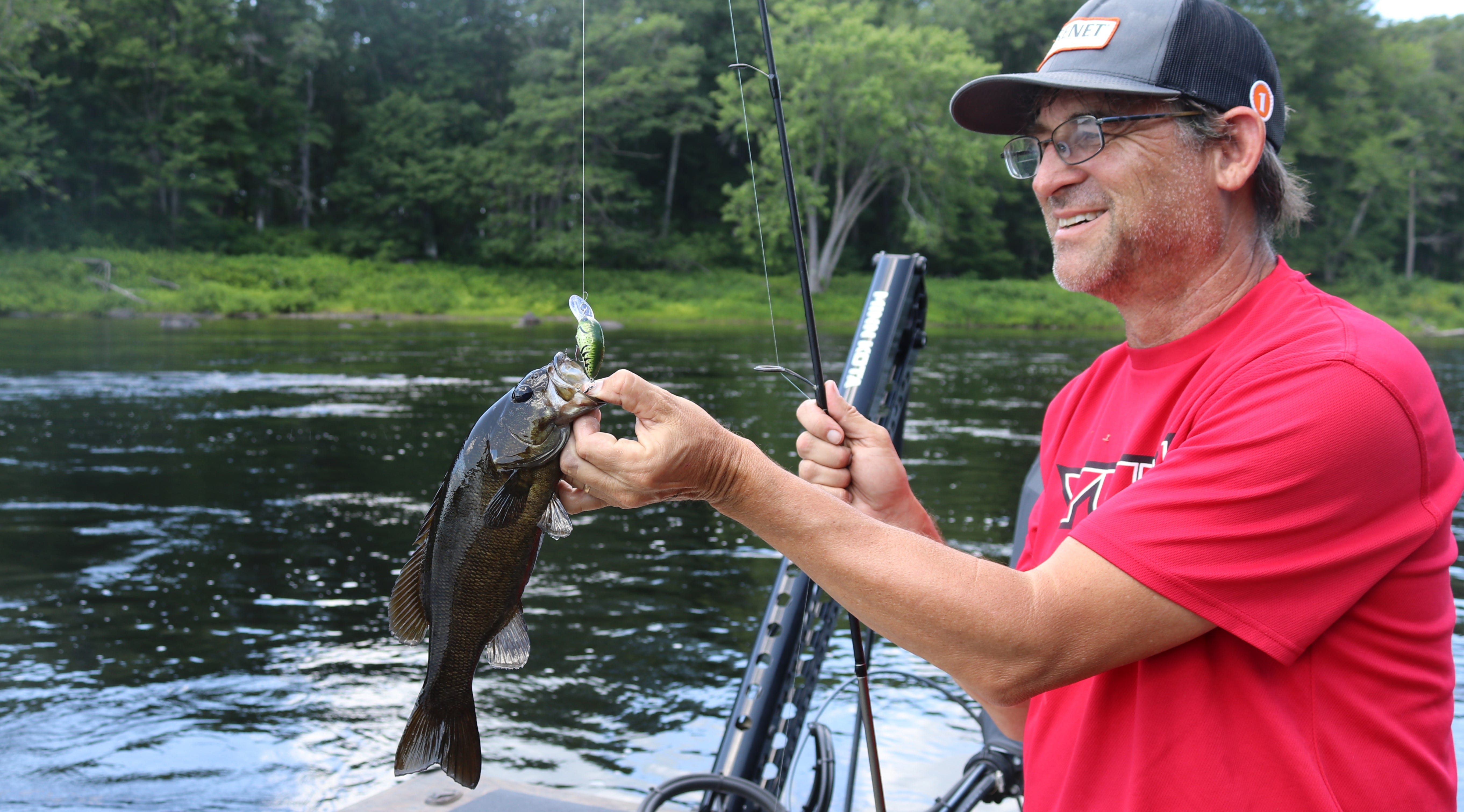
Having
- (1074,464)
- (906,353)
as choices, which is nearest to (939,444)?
(906,353)

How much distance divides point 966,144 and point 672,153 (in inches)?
531

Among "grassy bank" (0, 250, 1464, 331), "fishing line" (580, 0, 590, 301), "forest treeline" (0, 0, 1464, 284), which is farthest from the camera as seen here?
"forest treeline" (0, 0, 1464, 284)

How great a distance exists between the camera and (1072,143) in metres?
2.11

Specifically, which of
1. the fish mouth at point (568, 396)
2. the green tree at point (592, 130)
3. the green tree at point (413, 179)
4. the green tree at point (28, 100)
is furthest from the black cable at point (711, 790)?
the green tree at point (413, 179)

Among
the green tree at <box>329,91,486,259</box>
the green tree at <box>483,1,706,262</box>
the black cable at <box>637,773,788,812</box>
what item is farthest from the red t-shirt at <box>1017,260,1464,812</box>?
the green tree at <box>329,91,486,259</box>

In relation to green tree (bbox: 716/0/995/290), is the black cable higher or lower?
lower

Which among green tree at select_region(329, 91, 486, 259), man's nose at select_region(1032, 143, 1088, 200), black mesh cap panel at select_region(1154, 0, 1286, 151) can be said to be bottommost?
man's nose at select_region(1032, 143, 1088, 200)

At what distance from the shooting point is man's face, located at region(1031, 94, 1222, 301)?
1.97 metres

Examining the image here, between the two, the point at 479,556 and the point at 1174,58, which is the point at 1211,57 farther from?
the point at 479,556

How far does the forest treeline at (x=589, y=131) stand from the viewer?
139 feet

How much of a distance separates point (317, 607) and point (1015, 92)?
664 centimetres

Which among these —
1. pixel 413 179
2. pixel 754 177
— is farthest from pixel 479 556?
pixel 413 179

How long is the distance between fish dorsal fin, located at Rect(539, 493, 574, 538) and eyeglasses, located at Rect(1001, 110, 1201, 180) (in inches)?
44.8

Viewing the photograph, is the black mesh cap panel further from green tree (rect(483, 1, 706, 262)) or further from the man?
green tree (rect(483, 1, 706, 262))
